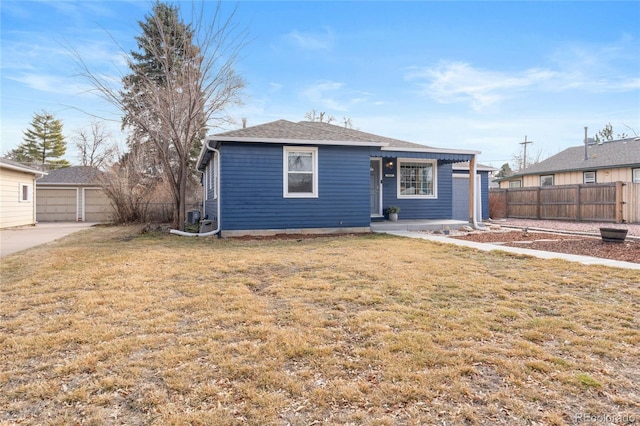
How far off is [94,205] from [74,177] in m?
2.37

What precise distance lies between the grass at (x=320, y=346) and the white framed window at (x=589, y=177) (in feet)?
64.7

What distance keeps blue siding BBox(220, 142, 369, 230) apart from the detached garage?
14.6 metres

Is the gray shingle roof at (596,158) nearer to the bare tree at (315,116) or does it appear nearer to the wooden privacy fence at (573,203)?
the wooden privacy fence at (573,203)

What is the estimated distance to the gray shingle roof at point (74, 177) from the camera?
21.4 meters

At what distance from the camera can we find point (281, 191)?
10.8 m

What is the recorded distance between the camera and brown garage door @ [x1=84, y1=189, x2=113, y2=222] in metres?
21.8

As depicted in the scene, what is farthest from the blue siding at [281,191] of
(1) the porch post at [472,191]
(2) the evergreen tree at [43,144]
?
(2) the evergreen tree at [43,144]

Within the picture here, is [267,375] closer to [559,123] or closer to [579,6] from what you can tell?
[579,6]

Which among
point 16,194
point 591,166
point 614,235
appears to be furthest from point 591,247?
point 16,194

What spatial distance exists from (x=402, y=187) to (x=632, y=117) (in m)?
28.6

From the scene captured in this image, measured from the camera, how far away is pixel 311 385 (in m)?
2.30

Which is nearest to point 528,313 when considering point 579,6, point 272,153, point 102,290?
point 102,290

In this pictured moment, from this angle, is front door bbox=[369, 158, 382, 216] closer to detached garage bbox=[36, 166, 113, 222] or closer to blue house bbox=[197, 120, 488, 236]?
blue house bbox=[197, 120, 488, 236]

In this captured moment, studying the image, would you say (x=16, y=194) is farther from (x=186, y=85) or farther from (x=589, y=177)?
(x=589, y=177)
